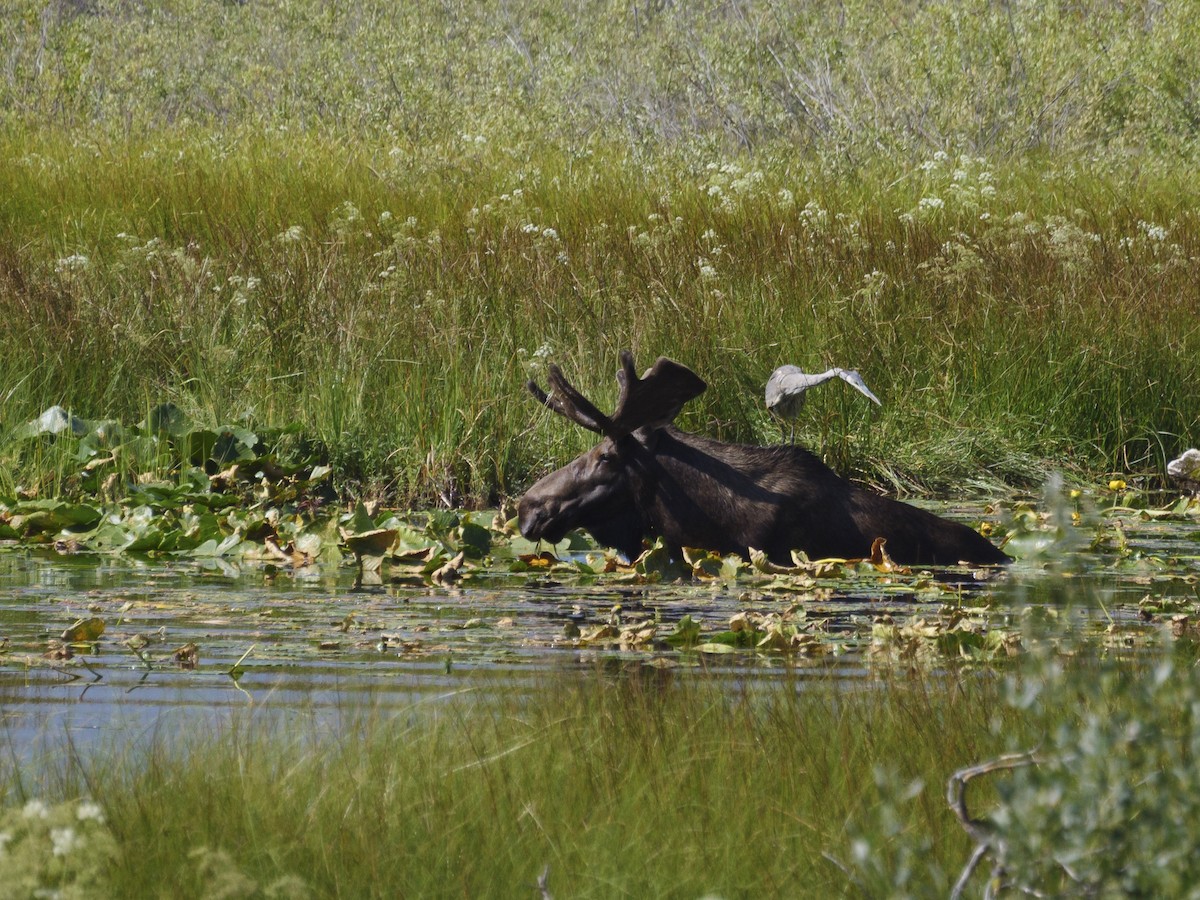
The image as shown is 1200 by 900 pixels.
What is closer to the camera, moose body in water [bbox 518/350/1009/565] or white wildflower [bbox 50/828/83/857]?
white wildflower [bbox 50/828/83/857]

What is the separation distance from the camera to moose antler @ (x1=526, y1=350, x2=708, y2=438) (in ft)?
26.1

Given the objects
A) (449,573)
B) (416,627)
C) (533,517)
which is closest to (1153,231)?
(533,517)

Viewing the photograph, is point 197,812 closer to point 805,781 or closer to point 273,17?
point 805,781

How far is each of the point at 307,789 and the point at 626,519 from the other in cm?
443

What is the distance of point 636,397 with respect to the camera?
8078mm

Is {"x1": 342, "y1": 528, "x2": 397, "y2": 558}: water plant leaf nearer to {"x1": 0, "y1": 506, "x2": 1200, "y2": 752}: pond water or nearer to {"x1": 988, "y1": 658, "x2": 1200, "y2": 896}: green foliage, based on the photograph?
{"x1": 0, "y1": 506, "x2": 1200, "y2": 752}: pond water

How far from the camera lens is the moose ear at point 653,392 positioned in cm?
792

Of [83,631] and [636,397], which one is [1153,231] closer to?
[636,397]

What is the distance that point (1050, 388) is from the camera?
37.4 ft

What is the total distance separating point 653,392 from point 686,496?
0.51 meters

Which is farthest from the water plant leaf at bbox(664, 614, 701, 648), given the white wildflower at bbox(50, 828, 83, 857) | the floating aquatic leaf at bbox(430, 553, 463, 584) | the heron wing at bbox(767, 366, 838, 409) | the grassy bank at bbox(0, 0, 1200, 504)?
the grassy bank at bbox(0, 0, 1200, 504)

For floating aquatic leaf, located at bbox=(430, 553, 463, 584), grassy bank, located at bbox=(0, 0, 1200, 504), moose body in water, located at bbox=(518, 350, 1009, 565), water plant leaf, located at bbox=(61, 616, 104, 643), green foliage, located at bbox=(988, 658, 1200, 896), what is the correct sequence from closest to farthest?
green foliage, located at bbox=(988, 658, 1200, 896) < water plant leaf, located at bbox=(61, 616, 104, 643) < floating aquatic leaf, located at bbox=(430, 553, 463, 584) < moose body in water, located at bbox=(518, 350, 1009, 565) < grassy bank, located at bbox=(0, 0, 1200, 504)

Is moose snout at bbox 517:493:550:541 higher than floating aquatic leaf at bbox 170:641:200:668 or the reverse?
higher

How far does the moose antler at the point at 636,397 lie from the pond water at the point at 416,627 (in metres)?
0.73
